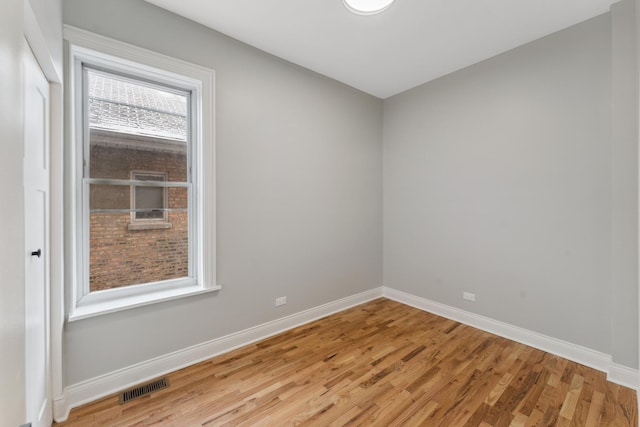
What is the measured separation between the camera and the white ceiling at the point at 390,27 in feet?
6.98

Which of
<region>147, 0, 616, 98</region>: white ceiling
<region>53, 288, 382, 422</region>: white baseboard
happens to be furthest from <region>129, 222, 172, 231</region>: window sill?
<region>147, 0, 616, 98</region>: white ceiling

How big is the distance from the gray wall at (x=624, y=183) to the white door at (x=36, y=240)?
3.67 m

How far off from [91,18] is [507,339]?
4379 millimetres

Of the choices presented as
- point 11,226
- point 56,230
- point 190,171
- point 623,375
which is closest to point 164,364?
point 56,230

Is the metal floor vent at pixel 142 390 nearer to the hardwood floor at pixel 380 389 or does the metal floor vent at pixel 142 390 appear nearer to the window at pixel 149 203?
the hardwood floor at pixel 380 389

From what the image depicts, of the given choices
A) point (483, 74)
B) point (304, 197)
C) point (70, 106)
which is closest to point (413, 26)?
point (483, 74)

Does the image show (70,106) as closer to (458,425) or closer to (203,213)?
(203,213)

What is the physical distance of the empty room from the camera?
5.88 ft

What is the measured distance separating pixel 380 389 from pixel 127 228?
7.51 ft

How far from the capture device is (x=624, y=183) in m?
2.08

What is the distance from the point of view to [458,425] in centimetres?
169

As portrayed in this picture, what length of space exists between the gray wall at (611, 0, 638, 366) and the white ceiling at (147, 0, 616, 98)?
35cm

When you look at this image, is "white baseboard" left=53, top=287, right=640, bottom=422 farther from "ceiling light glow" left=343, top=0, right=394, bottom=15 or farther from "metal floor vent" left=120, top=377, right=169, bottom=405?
"ceiling light glow" left=343, top=0, right=394, bottom=15

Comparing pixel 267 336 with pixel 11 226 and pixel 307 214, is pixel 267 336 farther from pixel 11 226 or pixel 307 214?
pixel 11 226
